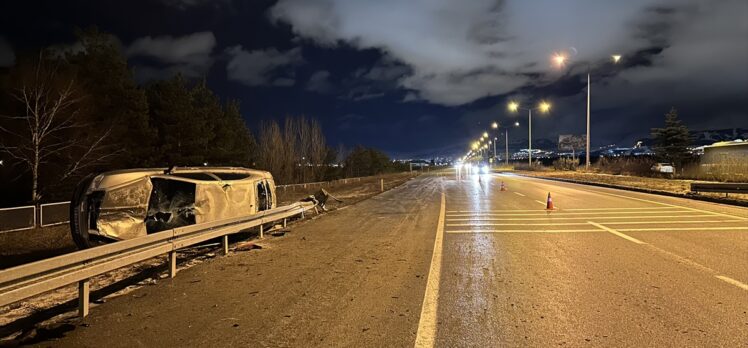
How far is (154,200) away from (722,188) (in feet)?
Result: 73.7

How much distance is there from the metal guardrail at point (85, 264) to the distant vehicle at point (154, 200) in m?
1.00

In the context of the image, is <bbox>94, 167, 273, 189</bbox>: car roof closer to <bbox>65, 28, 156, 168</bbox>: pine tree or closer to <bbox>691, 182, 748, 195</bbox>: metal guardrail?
<bbox>65, 28, 156, 168</bbox>: pine tree

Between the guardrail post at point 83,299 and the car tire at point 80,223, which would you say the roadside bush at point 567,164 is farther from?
the guardrail post at point 83,299

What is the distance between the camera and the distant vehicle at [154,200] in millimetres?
8312

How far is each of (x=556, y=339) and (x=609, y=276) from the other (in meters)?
3.12

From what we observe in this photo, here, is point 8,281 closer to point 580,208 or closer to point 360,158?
point 580,208

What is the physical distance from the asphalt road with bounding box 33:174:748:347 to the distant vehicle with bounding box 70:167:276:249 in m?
1.36

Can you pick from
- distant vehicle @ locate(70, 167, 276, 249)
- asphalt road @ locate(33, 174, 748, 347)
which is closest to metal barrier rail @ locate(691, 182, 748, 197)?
asphalt road @ locate(33, 174, 748, 347)

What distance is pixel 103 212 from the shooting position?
8.34 meters

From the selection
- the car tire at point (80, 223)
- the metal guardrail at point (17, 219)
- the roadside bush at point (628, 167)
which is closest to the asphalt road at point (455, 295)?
the car tire at point (80, 223)

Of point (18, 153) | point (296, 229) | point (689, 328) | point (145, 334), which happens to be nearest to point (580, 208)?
point (296, 229)

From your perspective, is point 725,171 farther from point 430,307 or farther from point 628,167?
point 430,307

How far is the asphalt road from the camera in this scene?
479cm

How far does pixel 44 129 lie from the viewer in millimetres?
18844
